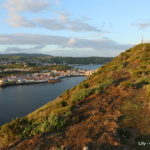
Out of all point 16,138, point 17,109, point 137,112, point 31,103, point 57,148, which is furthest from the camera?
point 31,103

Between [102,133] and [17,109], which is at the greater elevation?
[102,133]

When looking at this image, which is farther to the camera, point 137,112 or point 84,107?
point 84,107

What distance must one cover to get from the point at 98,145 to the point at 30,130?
2991mm

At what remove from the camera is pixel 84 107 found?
8656mm

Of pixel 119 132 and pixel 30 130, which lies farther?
pixel 30 130

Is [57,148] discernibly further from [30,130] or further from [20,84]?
[20,84]

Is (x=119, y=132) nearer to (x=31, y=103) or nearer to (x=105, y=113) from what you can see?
(x=105, y=113)

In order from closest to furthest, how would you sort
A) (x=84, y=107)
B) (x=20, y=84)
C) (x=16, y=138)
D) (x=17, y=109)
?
(x=16, y=138) < (x=84, y=107) < (x=17, y=109) < (x=20, y=84)

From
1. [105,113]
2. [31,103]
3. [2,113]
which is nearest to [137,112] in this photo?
[105,113]

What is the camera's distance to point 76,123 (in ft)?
23.1

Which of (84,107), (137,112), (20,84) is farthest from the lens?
(20,84)

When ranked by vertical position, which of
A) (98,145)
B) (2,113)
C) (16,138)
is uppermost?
(98,145)

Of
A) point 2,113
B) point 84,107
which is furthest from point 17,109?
point 84,107

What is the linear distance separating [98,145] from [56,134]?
1.64 m
